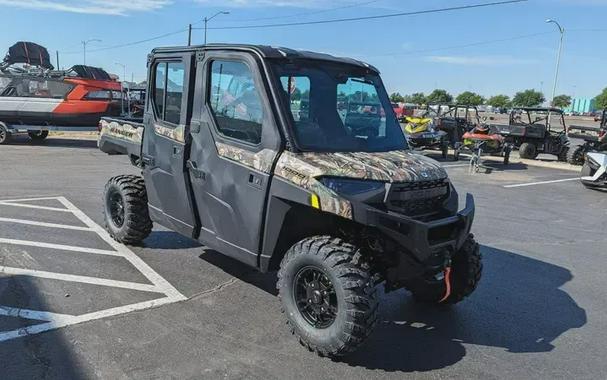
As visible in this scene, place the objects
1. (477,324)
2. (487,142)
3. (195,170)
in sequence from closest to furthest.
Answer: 1. (477,324)
2. (195,170)
3. (487,142)

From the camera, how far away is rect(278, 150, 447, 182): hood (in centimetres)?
395

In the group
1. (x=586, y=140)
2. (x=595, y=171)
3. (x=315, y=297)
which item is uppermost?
(x=586, y=140)

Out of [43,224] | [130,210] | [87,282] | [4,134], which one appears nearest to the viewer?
[87,282]

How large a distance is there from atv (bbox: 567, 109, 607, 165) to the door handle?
15744 mm

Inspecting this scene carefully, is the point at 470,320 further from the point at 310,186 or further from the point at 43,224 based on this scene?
the point at 43,224

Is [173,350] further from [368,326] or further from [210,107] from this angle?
[210,107]

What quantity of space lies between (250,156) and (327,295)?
1266mm

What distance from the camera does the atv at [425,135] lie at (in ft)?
60.9

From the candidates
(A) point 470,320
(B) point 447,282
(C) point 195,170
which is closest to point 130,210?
(C) point 195,170

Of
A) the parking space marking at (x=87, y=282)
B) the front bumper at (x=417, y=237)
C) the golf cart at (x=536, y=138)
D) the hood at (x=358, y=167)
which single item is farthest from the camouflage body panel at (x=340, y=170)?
the golf cart at (x=536, y=138)

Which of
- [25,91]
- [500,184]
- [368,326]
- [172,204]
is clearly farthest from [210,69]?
[25,91]

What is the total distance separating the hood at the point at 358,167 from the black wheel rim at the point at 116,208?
3.08 metres

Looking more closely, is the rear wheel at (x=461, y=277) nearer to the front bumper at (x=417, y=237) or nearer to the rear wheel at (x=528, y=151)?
the front bumper at (x=417, y=237)

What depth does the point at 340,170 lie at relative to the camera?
3.96 metres
